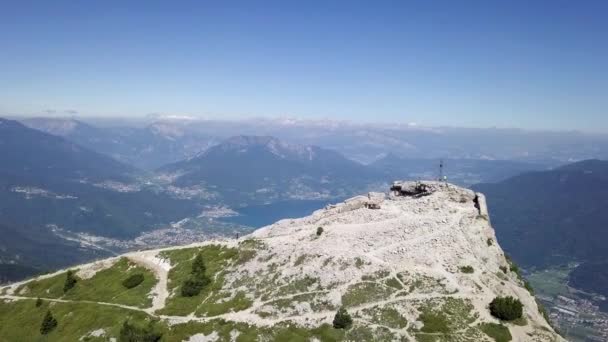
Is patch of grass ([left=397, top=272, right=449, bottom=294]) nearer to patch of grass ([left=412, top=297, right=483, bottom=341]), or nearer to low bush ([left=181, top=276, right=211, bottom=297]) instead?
patch of grass ([left=412, top=297, right=483, bottom=341])

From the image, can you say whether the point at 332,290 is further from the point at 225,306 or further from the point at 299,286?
the point at 225,306

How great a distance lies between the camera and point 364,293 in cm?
7288

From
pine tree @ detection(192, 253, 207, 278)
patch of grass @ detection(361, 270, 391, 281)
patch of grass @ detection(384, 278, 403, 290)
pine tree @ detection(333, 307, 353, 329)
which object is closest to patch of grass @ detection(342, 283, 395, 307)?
patch of grass @ detection(384, 278, 403, 290)

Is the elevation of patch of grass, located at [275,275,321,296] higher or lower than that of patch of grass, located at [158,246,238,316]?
higher

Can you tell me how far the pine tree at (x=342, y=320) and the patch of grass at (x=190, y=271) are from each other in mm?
28480

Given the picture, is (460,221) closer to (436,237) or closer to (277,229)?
(436,237)

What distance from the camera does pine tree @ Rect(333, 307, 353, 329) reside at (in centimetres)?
6538

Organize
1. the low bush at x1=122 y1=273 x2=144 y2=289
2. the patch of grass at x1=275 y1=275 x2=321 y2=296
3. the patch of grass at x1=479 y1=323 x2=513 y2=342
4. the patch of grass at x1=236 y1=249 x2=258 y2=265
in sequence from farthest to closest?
the low bush at x1=122 y1=273 x2=144 y2=289, the patch of grass at x1=236 y1=249 x2=258 y2=265, the patch of grass at x1=275 y1=275 x2=321 y2=296, the patch of grass at x1=479 y1=323 x2=513 y2=342

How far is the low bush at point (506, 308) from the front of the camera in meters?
63.8

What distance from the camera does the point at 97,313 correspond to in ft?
298

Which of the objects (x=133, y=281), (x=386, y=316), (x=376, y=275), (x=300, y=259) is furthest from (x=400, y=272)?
(x=133, y=281)

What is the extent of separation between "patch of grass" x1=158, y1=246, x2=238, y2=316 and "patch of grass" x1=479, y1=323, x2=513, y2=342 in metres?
48.0

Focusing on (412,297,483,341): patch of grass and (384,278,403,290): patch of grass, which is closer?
(412,297,483,341): patch of grass

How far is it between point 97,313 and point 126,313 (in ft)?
29.3
